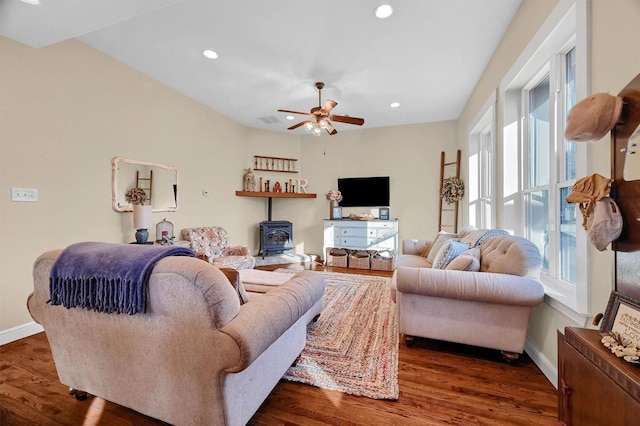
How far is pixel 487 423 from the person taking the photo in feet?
4.34

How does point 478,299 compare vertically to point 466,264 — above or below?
below

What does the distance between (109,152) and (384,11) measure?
10.9 feet

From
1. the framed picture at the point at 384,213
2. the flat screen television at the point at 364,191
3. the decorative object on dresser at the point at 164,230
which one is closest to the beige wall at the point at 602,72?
the framed picture at the point at 384,213

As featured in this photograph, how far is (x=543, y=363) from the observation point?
172 centimetres

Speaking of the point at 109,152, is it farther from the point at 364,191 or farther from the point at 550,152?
the point at 550,152

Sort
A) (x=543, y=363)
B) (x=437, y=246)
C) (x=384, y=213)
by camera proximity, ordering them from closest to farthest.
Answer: (x=543, y=363) → (x=437, y=246) → (x=384, y=213)

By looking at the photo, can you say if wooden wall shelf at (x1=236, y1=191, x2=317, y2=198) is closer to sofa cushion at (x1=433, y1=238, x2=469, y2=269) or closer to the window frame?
the window frame

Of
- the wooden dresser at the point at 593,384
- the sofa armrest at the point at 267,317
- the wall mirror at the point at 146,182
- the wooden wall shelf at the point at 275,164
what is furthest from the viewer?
the wooden wall shelf at the point at 275,164

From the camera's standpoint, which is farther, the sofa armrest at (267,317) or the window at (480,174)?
the window at (480,174)

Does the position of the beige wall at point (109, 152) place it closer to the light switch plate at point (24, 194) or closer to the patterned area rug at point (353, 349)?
the light switch plate at point (24, 194)

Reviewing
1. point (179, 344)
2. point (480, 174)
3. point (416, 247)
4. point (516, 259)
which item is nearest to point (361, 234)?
point (416, 247)

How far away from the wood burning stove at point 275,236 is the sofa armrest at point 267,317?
3.76m

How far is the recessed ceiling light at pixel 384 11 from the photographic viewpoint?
83.8 inches

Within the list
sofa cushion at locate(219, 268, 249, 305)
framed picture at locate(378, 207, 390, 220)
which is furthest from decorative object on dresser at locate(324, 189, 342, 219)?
sofa cushion at locate(219, 268, 249, 305)
